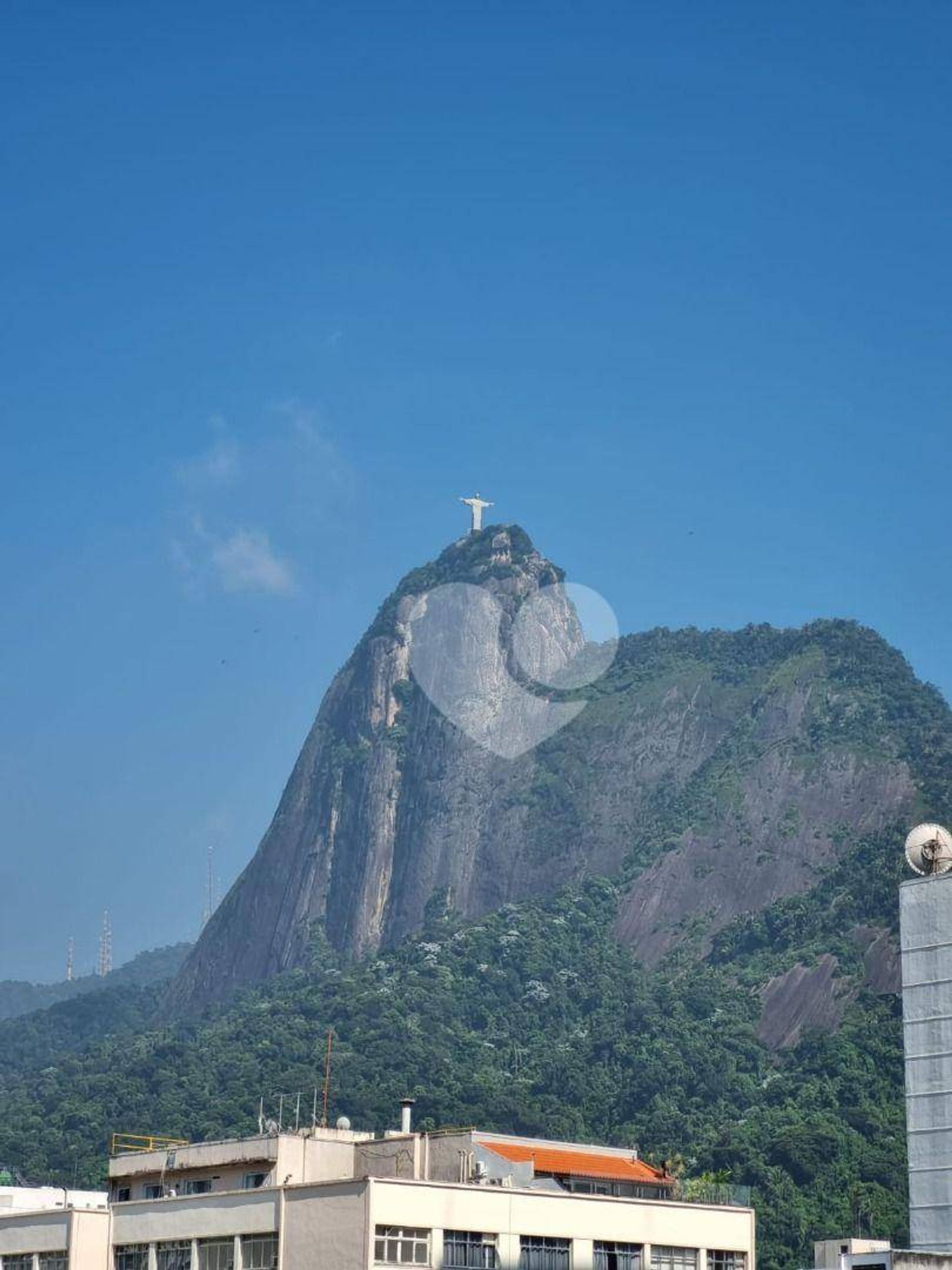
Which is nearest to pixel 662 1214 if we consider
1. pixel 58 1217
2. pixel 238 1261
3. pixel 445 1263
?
pixel 445 1263

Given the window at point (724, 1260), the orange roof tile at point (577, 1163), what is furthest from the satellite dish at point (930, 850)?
the orange roof tile at point (577, 1163)

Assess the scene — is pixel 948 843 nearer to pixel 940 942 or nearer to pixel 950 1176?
pixel 940 942

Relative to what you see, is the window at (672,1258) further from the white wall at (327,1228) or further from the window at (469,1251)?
the white wall at (327,1228)

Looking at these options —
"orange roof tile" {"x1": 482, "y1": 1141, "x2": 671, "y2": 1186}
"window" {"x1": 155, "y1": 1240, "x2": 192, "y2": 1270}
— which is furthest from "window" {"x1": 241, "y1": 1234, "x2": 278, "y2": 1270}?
"orange roof tile" {"x1": 482, "y1": 1141, "x2": 671, "y2": 1186}

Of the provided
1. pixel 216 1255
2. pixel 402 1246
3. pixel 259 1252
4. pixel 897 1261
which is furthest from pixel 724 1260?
pixel 216 1255

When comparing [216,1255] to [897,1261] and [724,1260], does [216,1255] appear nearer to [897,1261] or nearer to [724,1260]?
[724,1260]

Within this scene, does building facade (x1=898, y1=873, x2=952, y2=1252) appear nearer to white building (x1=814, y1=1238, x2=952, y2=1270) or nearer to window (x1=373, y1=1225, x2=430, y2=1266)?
white building (x1=814, y1=1238, x2=952, y2=1270)
